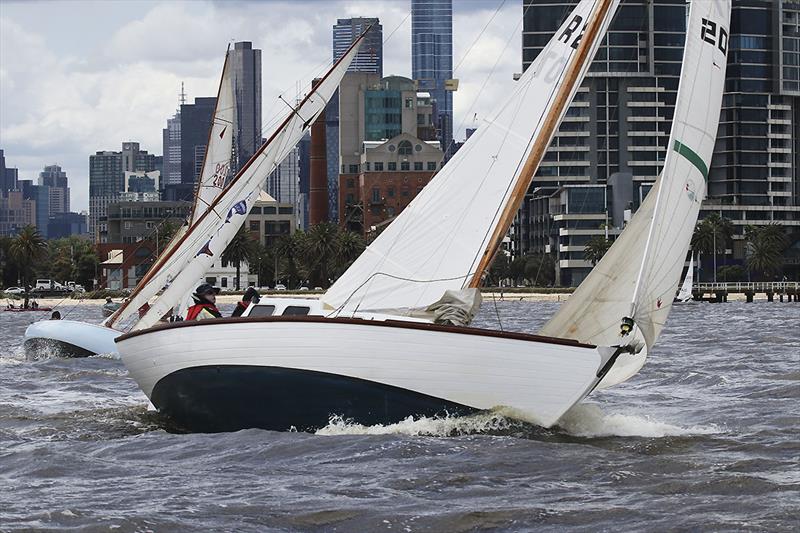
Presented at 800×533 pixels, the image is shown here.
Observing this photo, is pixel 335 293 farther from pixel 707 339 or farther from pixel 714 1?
pixel 707 339

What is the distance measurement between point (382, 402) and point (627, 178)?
14782cm

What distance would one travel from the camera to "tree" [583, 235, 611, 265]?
480 feet

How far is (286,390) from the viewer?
19016 mm

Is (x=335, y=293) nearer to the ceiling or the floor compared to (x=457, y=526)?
nearer to the ceiling

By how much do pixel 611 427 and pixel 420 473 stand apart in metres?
5.12

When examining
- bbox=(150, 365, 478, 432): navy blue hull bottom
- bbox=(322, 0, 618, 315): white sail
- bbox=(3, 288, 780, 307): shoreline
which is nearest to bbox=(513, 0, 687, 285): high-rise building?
bbox=(3, 288, 780, 307): shoreline

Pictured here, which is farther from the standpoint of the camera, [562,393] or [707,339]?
[707,339]

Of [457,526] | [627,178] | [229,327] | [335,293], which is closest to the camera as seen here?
[457,526]

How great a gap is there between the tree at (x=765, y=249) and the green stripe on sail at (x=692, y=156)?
136866 millimetres

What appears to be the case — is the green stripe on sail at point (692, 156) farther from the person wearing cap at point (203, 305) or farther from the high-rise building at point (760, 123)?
the high-rise building at point (760, 123)

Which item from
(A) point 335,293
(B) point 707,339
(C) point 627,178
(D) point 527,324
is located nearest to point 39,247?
(C) point 627,178

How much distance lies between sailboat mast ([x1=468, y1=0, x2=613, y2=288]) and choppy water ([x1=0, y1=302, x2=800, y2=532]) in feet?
8.98

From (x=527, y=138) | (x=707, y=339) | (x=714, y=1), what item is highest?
(x=714, y=1)

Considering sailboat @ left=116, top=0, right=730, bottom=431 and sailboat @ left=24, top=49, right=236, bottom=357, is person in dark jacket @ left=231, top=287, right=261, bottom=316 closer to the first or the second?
sailboat @ left=116, top=0, right=730, bottom=431
